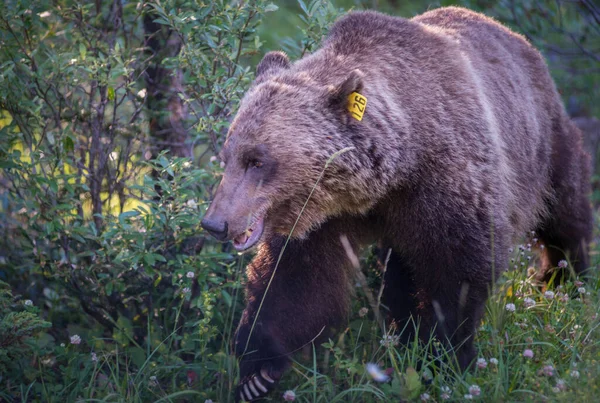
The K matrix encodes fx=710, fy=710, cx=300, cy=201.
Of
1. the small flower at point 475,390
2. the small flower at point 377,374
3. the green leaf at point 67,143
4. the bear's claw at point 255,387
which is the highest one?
the green leaf at point 67,143

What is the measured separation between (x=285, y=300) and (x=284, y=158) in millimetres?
900

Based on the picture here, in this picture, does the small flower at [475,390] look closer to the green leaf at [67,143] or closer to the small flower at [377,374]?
the small flower at [377,374]

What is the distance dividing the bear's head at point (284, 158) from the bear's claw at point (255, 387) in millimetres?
844

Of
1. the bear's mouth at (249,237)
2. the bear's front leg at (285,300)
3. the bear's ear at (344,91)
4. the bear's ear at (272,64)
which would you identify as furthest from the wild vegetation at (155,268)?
the bear's ear at (344,91)

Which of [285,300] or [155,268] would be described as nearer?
[285,300]

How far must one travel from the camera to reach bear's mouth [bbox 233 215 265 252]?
11.9 feet

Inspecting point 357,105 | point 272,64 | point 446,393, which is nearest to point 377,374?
point 446,393

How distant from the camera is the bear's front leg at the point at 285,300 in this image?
4.03m

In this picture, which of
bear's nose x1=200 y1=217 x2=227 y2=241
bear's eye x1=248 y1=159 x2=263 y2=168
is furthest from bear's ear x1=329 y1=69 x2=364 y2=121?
bear's nose x1=200 y1=217 x2=227 y2=241

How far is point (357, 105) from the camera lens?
3.62 m

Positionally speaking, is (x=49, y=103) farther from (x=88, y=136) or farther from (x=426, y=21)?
(x=426, y=21)

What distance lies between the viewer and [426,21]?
482 centimetres

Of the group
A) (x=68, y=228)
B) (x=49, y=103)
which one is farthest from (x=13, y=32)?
(x=68, y=228)

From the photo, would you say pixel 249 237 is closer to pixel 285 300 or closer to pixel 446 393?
pixel 285 300
